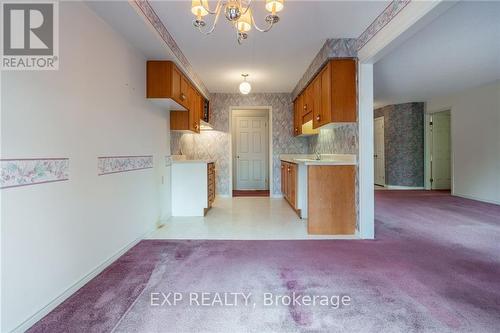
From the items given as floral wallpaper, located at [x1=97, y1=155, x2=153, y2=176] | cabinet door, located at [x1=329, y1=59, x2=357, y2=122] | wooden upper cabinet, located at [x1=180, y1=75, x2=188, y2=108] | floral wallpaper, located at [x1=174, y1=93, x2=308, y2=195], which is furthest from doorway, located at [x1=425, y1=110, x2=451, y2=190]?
floral wallpaper, located at [x1=97, y1=155, x2=153, y2=176]

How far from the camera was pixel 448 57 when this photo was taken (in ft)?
12.2

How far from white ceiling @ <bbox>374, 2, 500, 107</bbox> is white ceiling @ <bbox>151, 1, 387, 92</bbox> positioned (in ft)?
3.22

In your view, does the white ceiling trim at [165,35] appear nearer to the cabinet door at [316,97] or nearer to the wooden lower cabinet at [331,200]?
the cabinet door at [316,97]

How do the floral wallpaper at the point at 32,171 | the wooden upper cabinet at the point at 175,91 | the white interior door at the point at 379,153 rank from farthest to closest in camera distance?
the white interior door at the point at 379,153 < the wooden upper cabinet at the point at 175,91 < the floral wallpaper at the point at 32,171

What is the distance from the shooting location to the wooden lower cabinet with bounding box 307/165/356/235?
3.05 metres

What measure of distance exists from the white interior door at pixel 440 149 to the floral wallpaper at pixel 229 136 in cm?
379

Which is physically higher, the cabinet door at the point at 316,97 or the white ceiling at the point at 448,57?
the white ceiling at the point at 448,57

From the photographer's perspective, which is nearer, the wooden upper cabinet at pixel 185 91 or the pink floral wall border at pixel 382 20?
the pink floral wall border at pixel 382 20

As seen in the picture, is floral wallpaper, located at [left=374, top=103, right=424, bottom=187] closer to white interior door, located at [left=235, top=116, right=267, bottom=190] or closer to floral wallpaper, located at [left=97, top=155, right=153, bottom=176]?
white interior door, located at [left=235, top=116, right=267, bottom=190]

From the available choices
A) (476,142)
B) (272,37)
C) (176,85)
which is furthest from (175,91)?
(476,142)

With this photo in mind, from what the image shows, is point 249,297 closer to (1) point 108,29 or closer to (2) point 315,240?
(2) point 315,240

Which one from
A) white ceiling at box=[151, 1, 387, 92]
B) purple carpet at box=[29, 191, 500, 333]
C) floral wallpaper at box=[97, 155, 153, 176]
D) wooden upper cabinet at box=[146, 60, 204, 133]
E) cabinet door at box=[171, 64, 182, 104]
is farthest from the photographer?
cabinet door at box=[171, 64, 182, 104]

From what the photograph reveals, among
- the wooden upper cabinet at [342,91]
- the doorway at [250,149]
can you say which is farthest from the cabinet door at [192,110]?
the doorway at [250,149]

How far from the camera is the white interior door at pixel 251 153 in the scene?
7160 mm
